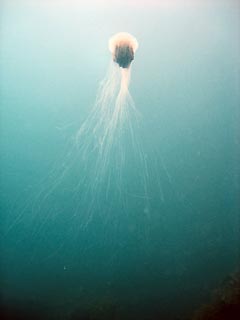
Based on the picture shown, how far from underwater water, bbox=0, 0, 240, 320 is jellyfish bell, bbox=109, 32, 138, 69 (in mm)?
33

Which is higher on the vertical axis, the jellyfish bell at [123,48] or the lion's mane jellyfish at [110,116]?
the jellyfish bell at [123,48]

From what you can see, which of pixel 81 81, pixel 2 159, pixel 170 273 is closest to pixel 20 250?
pixel 2 159

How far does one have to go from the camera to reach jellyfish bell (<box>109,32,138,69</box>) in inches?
53.3

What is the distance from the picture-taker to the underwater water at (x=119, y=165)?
133 cm

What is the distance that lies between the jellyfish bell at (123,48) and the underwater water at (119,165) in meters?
0.03

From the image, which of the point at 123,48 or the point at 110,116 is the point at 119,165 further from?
the point at 123,48

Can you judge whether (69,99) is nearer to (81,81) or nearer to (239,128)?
(81,81)

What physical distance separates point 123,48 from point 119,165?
61 cm

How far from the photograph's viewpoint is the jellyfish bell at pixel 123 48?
4.44 feet

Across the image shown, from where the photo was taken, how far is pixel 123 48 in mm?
1349

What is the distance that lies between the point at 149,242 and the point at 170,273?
19 cm

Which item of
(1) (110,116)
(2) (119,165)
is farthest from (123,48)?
(2) (119,165)

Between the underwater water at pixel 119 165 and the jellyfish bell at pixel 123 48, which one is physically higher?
the jellyfish bell at pixel 123 48

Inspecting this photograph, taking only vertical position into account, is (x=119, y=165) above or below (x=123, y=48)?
below
